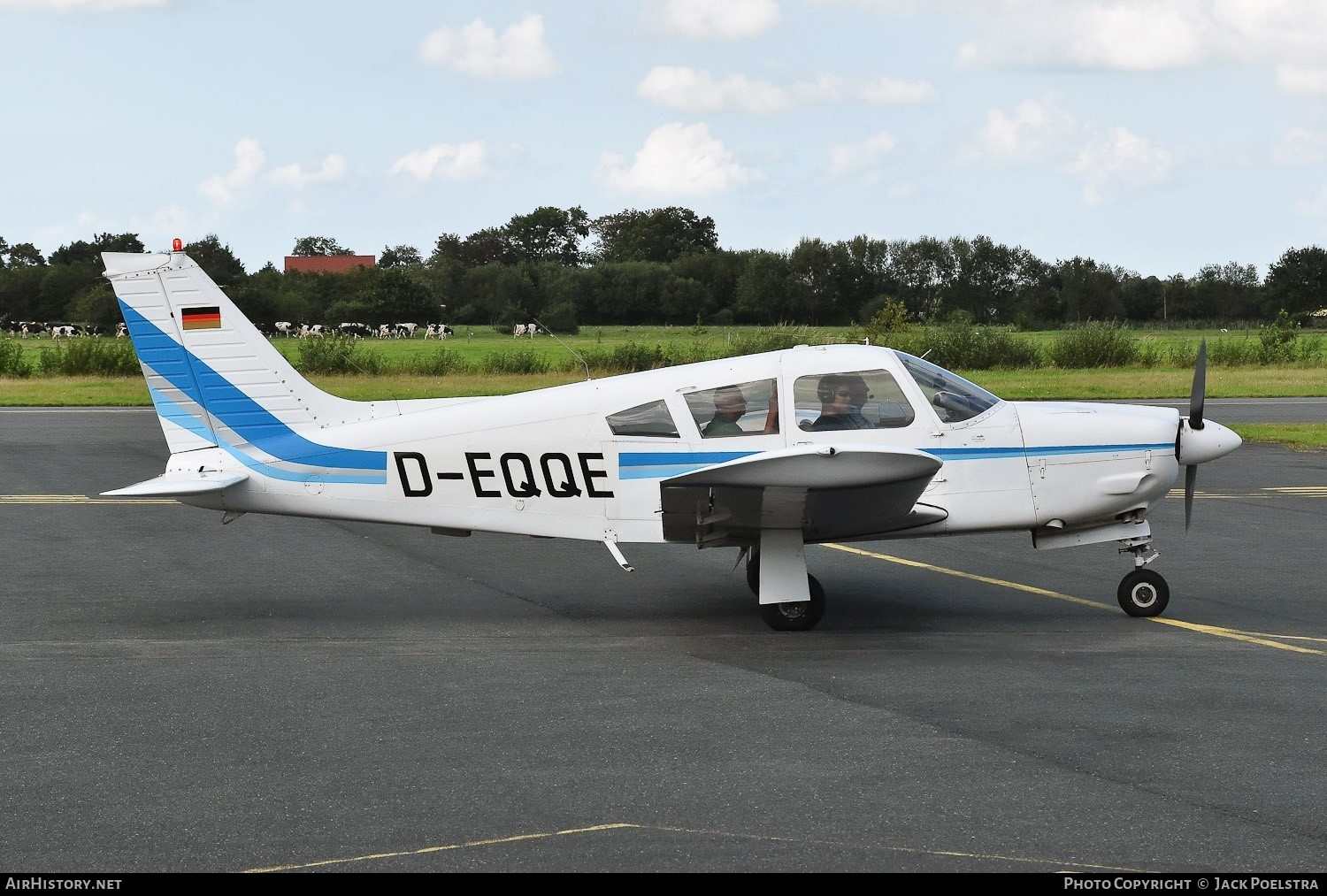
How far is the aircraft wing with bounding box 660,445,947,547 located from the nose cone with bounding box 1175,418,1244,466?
6.08ft

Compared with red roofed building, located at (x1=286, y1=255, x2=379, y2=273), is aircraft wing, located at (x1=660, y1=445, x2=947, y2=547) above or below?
below

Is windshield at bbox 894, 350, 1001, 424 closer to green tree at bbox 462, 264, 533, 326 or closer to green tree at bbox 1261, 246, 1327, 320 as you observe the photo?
green tree at bbox 462, 264, 533, 326

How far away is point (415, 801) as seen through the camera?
233 inches

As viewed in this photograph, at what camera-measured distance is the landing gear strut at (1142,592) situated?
996 cm

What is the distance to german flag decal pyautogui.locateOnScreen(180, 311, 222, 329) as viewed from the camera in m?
10.1

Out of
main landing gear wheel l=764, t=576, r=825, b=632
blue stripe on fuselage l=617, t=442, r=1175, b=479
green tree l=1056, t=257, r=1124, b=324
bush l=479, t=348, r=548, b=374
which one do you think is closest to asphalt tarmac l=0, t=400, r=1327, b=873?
main landing gear wheel l=764, t=576, r=825, b=632

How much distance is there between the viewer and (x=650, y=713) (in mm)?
7414

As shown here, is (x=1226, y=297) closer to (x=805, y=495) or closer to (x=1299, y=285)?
(x=1299, y=285)

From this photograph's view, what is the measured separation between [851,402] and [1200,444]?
8.56 ft

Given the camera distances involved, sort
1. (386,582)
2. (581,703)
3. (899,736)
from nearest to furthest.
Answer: (899,736) → (581,703) → (386,582)

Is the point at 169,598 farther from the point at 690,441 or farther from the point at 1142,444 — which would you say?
the point at 1142,444

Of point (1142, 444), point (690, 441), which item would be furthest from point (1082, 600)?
point (690, 441)

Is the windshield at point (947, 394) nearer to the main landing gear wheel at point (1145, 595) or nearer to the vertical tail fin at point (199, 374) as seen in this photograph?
the main landing gear wheel at point (1145, 595)
